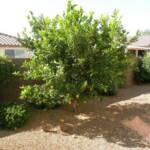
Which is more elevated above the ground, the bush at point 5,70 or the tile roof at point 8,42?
the tile roof at point 8,42

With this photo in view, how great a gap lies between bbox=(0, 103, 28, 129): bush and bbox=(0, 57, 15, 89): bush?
4.13 feet

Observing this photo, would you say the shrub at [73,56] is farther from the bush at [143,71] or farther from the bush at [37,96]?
the bush at [143,71]

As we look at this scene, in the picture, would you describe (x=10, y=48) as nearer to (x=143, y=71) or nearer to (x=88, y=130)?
(x=143, y=71)

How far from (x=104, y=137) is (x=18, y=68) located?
4427 mm

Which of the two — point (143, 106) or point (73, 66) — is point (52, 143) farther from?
point (143, 106)

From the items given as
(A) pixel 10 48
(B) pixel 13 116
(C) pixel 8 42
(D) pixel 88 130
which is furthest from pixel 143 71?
(B) pixel 13 116

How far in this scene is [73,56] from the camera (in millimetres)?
8891

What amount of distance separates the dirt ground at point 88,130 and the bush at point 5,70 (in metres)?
1.52

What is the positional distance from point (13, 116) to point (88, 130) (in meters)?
2.32

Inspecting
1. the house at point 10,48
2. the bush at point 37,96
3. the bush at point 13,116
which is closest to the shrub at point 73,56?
the bush at point 37,96

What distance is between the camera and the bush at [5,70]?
376 inches

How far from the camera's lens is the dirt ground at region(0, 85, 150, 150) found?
741cm

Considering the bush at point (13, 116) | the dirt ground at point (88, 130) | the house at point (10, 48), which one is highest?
the house at point (10, 48)

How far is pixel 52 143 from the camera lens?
7.43m
